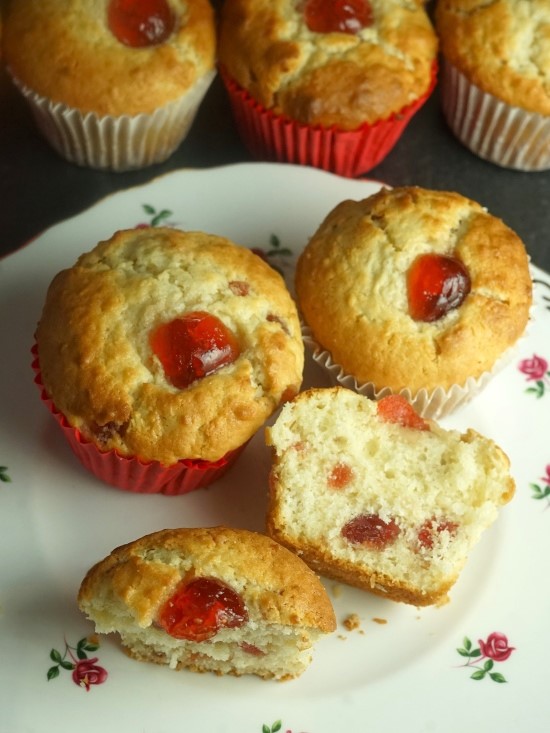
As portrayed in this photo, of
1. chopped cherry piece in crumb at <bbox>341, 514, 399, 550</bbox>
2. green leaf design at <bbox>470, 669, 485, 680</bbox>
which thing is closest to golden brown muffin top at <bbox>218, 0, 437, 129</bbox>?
chopped cherry piece in crumb at <bbox>341, 514, 399, 550</bbox>

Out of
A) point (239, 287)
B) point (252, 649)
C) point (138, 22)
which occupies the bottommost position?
point (252, 649)

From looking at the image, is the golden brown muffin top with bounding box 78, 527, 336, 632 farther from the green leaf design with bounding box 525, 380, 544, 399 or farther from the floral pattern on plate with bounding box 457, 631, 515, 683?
the green leaf design with bounding box 525, 380, 544, 399

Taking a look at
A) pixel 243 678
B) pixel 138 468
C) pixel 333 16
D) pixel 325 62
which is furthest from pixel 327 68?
pixel 243 678

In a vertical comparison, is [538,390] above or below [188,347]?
below

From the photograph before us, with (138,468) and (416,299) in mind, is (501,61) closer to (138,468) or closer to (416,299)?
(416,299)

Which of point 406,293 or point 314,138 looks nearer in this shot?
point 406,293
